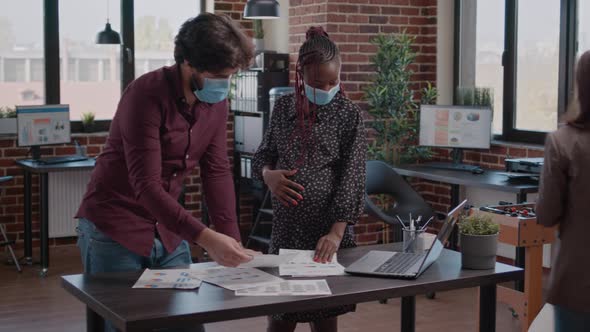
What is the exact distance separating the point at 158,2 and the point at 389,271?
524 centimetres

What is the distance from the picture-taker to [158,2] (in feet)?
24.4

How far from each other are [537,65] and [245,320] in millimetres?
2901

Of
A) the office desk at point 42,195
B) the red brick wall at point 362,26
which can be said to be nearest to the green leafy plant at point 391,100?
the red brick wall at point 362,26

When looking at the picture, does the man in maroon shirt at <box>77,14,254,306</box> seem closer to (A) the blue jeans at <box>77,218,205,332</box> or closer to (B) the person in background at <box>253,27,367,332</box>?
(A) the blue jeans at <box>77,218,205,332</box>

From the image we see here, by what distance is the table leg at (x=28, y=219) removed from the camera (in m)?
6.28

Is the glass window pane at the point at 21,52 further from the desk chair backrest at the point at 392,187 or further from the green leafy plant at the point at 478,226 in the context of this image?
the green leafy plant at the point at 478,226

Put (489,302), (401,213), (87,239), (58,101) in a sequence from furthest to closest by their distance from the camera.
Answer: (58,101) → (401,213) → (489,302) → (87,239)

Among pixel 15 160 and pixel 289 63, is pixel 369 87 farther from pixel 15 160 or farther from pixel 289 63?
pixel 15 160

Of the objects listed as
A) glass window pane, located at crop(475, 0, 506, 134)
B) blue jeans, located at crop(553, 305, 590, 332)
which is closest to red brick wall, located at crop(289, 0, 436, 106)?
glass window pane, located at crop(475, 0, 506, 134)

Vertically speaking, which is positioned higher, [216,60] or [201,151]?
[216,60]

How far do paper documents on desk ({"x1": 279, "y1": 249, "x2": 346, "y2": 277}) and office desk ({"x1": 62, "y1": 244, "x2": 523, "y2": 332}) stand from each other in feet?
0.13

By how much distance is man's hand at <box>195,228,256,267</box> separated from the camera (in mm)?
2477

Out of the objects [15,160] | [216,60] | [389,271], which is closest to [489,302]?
[389,271]

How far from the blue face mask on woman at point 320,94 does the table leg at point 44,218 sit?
11.1ft
